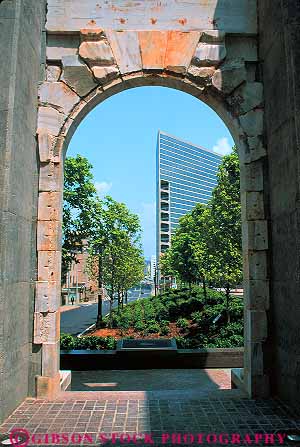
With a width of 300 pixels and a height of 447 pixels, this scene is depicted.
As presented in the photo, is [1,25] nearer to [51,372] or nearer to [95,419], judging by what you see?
[51,372]

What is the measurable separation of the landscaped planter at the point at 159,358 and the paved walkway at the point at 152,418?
14.6ft

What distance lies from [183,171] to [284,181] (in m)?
139

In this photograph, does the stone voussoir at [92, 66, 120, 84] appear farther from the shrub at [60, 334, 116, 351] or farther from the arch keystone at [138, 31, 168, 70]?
the shrub at [60, 334, 116, 351]

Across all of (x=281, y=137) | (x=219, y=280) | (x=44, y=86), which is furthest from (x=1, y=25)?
(x=219, y=280)

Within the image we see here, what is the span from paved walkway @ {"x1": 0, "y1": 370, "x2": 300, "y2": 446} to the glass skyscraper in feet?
385

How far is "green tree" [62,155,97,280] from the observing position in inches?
623

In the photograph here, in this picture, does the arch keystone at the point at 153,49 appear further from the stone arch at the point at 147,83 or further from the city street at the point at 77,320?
the city street at the point at 77,320

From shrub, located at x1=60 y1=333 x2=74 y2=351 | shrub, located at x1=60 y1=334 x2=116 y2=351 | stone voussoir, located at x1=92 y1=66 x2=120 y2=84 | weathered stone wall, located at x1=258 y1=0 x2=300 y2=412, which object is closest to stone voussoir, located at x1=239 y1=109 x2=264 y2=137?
weathered stone wall, located at x1=258 y1=0 x2=300 y2=412

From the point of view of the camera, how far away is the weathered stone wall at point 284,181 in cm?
485

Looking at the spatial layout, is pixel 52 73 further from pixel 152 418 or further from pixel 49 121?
pixel 152 418

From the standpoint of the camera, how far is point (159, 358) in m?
10.2

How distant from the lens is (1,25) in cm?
497

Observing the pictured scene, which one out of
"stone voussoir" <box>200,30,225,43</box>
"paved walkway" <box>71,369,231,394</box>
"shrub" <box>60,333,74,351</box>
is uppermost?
"stone voussoir" <box>200,30,225,43</box>

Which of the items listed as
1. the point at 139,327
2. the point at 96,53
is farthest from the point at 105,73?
the point at 139,327
